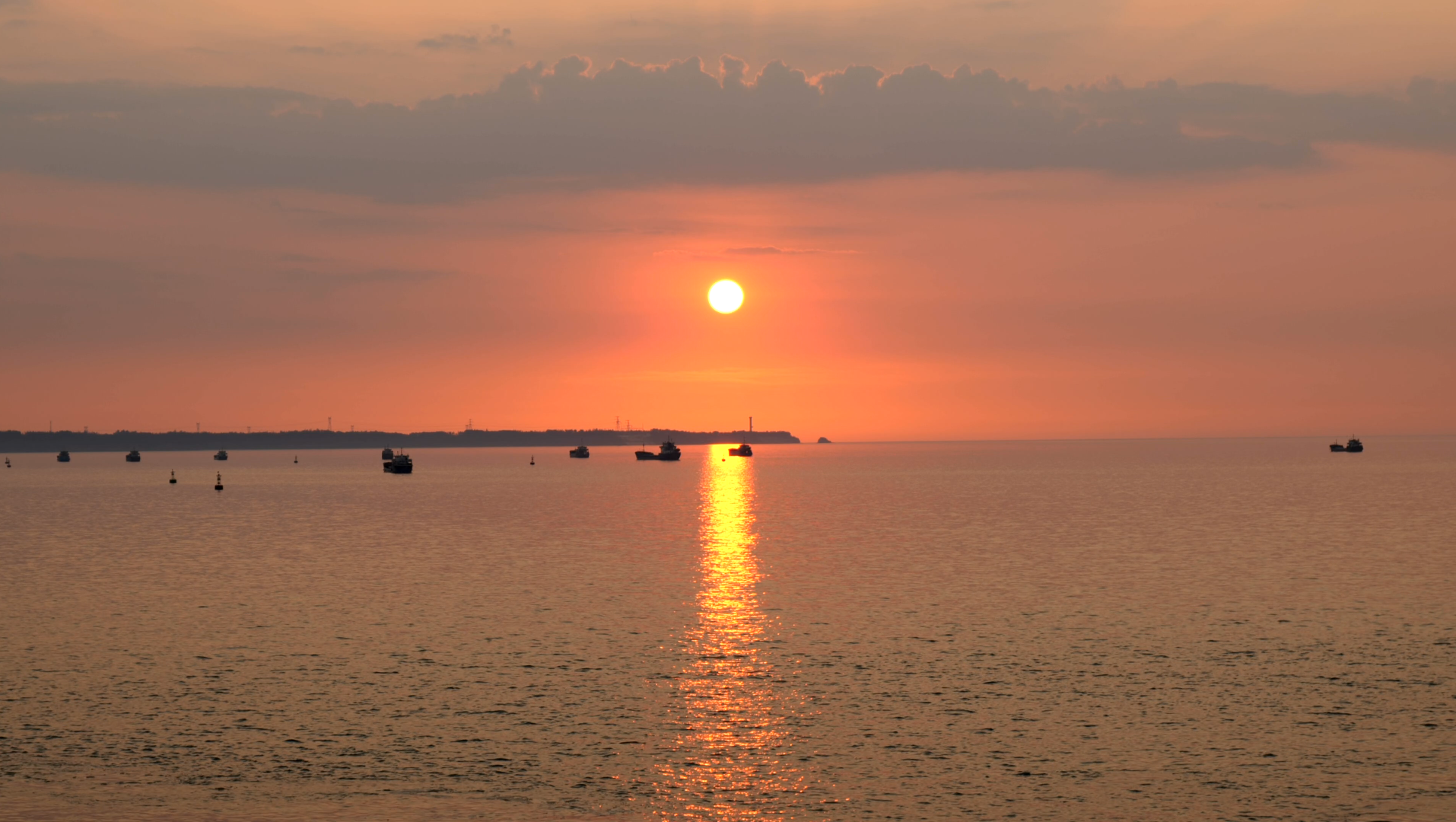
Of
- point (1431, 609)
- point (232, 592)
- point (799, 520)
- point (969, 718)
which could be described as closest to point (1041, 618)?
point (1431, 609)

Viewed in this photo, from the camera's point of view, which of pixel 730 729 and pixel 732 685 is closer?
pixel 730 729

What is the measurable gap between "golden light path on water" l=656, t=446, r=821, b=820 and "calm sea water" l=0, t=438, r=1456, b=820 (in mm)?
141

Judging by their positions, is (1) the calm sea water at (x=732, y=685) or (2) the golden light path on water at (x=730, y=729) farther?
(1) the calm sea water at (x=732, y=685)

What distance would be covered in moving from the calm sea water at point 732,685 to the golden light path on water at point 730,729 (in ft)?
0.46

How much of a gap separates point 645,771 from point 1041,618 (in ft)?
102

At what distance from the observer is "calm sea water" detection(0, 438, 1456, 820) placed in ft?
98.2

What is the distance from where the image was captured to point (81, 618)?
58906 mm

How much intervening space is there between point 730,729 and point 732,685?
6.53 m

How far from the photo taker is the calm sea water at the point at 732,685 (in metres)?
29.9

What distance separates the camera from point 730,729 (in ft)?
118

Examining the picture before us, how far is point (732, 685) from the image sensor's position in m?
42.6

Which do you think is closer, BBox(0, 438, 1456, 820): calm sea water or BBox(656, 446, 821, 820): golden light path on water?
BBox(656, 446, 821, 820): golden light path on water

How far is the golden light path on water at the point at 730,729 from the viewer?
95.5 ft

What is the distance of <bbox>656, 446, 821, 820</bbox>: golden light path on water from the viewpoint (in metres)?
29.1
